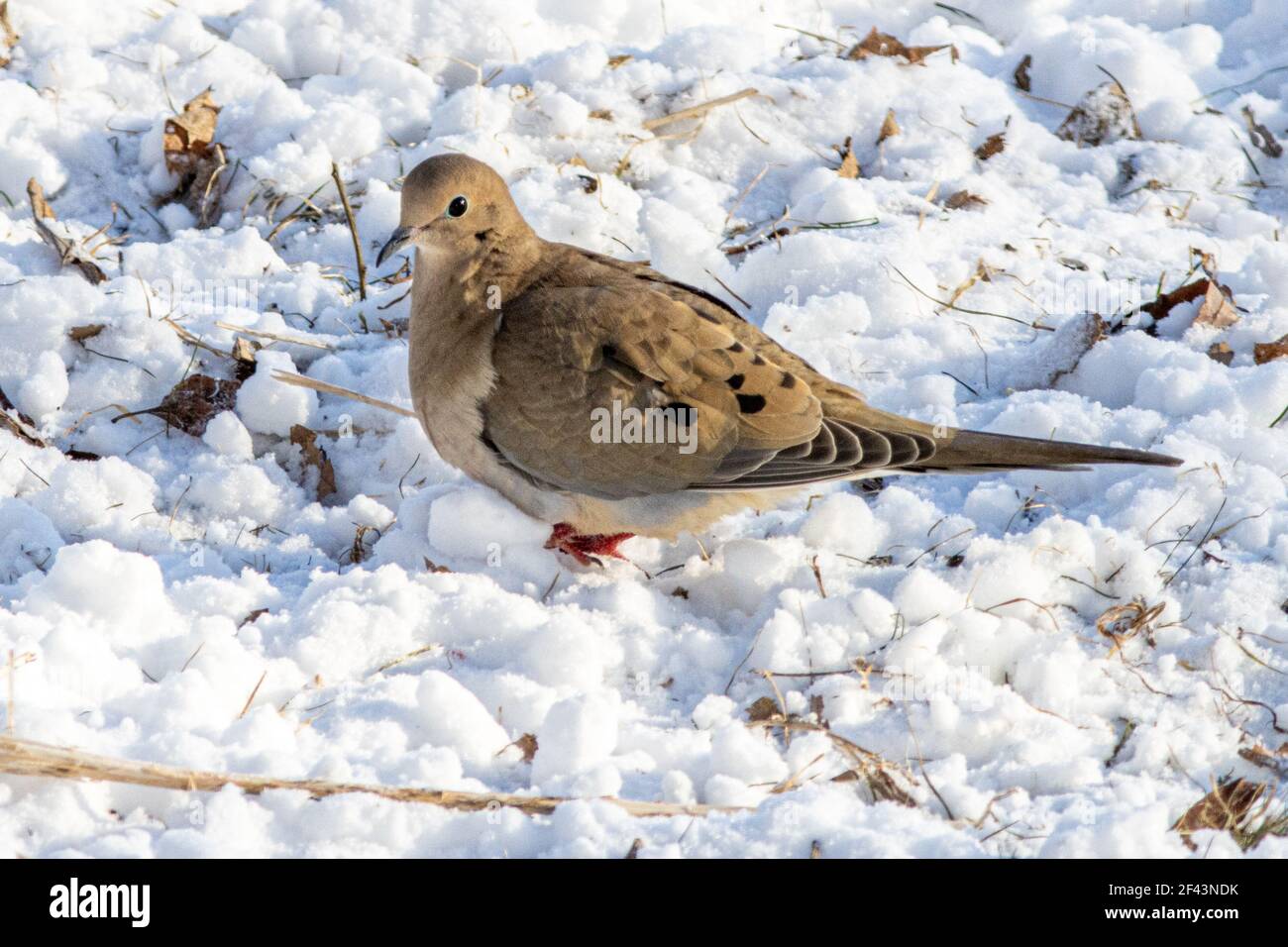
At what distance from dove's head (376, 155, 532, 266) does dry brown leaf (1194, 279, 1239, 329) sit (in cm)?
215

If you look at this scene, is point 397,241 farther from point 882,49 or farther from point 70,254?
point 882,49

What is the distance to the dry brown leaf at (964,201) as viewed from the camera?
5.02m

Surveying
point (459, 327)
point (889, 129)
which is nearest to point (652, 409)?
point (459, 327)

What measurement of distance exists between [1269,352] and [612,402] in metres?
2.07

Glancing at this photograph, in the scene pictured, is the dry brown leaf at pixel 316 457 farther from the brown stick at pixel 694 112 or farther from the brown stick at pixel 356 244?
the brown stick at pixel 694 112

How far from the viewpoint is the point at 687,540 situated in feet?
12.3

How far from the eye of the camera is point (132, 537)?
11.7 ft

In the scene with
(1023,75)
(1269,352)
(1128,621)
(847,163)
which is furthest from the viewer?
(1023,75)

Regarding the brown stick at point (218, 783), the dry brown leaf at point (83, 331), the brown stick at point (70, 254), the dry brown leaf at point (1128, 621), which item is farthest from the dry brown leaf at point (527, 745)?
the brown stick at point (70, 254)

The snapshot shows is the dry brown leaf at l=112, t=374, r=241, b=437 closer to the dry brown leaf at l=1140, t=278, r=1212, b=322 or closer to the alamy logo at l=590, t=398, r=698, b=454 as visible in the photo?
the alamy logo at l=590, t=398, r=698, b=454

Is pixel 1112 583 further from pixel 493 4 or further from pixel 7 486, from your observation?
pixel 493 4
